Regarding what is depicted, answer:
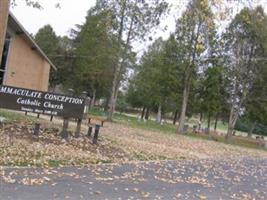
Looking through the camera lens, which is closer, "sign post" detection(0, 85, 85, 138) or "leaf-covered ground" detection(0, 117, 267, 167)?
"leaf-covered ground" detection(0, 117, 267, 167)

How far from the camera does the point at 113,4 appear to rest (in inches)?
1652

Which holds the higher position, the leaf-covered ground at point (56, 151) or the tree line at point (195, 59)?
the tree line at point (195, 59)

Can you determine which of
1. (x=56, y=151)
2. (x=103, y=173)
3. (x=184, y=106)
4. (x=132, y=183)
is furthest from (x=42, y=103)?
(x=184, y=106)

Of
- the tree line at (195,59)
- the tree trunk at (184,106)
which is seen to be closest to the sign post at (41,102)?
the tree line at (195,59)

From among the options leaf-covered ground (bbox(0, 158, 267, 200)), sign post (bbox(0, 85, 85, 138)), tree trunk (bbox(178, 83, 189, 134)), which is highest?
tree trunk (bbox(178, 83, 189, 134))

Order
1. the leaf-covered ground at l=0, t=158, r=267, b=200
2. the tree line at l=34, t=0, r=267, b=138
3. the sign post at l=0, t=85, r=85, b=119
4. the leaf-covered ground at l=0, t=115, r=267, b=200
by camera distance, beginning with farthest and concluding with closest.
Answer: the tree line at l=34, t=0, r=267, b=138 < the sign post at l=0, t=85, r=85, b=119 < the leaf-covered ground at l=0, t=115, r=267, b=200 < the leaf-covered ground at l=0, t=158, r=267, b=200

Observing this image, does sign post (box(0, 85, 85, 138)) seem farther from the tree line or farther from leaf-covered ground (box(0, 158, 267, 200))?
the tree line

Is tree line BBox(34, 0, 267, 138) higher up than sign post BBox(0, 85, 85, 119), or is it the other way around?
tree line BBox(34, 0, 267, 138)

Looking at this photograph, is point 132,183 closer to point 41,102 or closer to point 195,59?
point 41,102

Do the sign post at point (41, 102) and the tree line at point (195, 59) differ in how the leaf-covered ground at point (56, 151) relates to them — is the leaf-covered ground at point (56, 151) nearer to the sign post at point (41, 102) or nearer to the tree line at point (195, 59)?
the sign post at point (41, 102)

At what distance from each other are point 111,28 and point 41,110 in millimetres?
26979

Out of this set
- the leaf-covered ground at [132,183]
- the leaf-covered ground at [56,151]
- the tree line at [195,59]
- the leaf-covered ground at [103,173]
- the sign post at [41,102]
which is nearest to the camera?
the leaf-covered ground at [132,183]

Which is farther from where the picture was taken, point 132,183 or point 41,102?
point 41,102

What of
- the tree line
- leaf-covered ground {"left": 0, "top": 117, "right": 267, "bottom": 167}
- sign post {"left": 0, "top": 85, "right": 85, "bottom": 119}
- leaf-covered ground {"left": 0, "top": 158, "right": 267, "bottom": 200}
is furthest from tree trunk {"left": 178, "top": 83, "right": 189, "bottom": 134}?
leaf-covered ground {"left": 0, "top": 158, "right": 267, "bottom": 200}
